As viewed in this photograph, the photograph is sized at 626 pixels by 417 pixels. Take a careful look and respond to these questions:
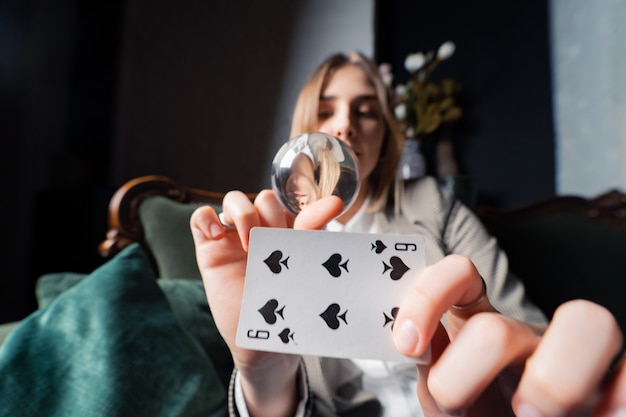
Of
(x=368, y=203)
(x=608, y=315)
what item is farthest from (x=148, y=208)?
(x=608, y=315)

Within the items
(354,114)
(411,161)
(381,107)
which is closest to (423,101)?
(411,161)

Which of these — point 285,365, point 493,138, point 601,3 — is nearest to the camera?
point 285,365

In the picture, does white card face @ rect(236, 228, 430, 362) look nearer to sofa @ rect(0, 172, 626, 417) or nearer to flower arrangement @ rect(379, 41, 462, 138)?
sofa @ rect(0, 172, 626, 417)

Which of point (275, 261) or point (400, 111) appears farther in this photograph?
point (400, 111)

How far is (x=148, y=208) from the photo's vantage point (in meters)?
0.93

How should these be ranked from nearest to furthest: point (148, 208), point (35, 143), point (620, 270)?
point (148, 208), point (620, 270), point (35, 143)

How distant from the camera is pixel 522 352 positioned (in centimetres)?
23

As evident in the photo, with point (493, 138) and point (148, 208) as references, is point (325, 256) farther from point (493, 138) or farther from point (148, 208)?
point (493, 138)

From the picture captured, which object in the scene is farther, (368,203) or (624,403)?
(368,203)

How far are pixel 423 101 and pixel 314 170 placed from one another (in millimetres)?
1591

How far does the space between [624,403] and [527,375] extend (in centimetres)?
6

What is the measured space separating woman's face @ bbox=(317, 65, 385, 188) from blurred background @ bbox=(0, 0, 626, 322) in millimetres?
366

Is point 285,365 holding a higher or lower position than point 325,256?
lower

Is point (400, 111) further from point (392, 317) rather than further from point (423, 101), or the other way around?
point (392, 317)
